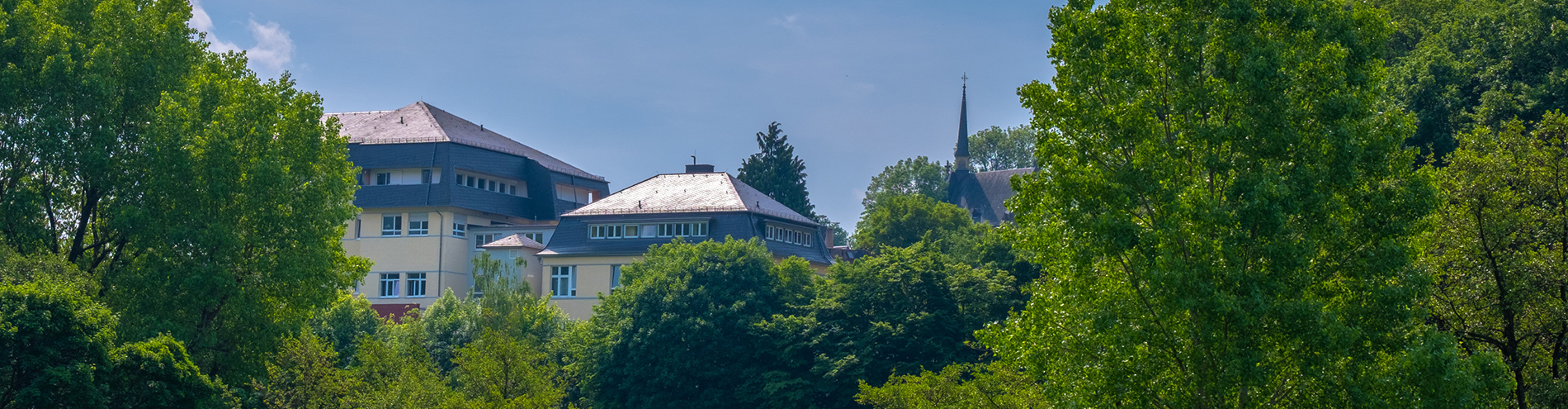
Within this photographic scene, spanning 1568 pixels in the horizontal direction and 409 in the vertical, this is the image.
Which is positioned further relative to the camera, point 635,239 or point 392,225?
point 392,225

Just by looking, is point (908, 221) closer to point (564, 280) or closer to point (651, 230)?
point (651, 230)

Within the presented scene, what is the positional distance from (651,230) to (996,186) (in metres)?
63.4

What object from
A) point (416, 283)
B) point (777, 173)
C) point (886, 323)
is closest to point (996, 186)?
point (777, 173)

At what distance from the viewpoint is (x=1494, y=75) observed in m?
44.1

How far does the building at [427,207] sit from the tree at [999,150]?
68146 millimetres

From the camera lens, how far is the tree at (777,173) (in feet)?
329

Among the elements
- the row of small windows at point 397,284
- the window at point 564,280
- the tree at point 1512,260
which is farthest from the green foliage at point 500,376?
the row of small windows at point 397,284

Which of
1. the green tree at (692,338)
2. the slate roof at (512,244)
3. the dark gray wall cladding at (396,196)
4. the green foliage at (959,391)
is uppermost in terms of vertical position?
the dark gray wall cladding at (396,196)

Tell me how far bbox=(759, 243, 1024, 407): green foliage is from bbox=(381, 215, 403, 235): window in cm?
3870

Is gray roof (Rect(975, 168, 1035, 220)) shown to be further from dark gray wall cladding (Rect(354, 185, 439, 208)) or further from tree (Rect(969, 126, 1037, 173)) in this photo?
dark gray wall cladding (Rect(354, 185, 439, 208))

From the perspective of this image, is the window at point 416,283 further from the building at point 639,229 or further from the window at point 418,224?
the building at point 639,229

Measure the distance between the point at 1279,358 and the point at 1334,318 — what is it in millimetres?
1585

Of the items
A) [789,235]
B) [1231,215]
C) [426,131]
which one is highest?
[426,131]

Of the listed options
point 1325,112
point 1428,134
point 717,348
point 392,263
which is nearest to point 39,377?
point 1325,112
